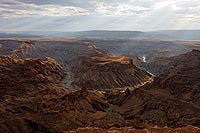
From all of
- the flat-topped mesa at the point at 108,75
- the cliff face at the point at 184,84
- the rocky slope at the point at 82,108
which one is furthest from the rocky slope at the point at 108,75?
the cliff face at the point at 184,84

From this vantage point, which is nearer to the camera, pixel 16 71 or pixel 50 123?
pixel 50 123

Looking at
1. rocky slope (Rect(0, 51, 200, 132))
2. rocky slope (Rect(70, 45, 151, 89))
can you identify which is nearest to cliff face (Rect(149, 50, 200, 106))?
rocky slope (Rect(0, 51, 200, 132))

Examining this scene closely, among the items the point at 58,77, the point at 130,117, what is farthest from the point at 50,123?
the point at 58,77

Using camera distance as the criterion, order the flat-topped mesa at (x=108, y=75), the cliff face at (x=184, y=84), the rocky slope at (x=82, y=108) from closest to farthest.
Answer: the rocky slope at (x=82, y=108) → the cliff face at (x=184, y=84) → the flat-topped mesa at (x=108, y=75)

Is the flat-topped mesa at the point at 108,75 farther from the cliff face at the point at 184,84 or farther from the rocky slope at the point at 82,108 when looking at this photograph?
the cliff face at the point at 184,84

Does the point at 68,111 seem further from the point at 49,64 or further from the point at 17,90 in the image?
the point at 49,64

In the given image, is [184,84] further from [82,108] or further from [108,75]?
[108,75]

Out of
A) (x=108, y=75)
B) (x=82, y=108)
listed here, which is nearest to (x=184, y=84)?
(x=82, y=108)

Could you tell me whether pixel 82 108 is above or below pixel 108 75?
above
